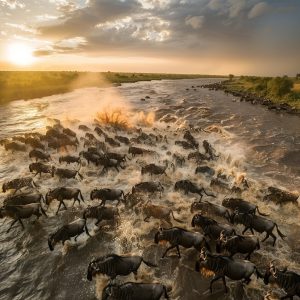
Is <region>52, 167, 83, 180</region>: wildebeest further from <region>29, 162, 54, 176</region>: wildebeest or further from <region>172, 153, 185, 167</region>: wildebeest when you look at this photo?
<region>172, 153, 185, 167</region>: wildebeest

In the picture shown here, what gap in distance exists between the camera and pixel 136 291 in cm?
909

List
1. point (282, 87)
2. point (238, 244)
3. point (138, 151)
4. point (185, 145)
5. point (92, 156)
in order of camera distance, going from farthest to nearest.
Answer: point (282, 87) → point (185, 145) → point (138, 151) → point (92, 156) → point (238, 244)

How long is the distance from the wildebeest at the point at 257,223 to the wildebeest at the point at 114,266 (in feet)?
15.4

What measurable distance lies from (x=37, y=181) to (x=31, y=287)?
8.92m

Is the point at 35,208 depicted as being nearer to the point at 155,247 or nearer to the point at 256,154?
the point at 155,247

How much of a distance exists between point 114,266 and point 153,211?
423cm

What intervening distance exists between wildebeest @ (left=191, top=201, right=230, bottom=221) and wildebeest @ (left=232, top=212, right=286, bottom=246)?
84 centimetres

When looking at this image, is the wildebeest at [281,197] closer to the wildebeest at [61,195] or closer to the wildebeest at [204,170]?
the wildebeest at [204,170]

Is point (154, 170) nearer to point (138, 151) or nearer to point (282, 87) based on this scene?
point (138, 151)

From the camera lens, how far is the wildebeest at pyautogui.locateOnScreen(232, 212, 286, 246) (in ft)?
40.8

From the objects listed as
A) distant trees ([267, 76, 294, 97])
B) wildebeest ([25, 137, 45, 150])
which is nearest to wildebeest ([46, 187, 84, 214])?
wildebeest ([25, 137, 45, 150])

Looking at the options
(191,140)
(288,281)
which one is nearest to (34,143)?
(191,140)

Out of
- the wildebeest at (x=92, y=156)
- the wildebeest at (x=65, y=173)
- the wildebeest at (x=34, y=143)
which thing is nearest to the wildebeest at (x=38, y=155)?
the wildebeest at (x=34, y=143)

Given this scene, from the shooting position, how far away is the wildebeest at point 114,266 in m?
10.1
